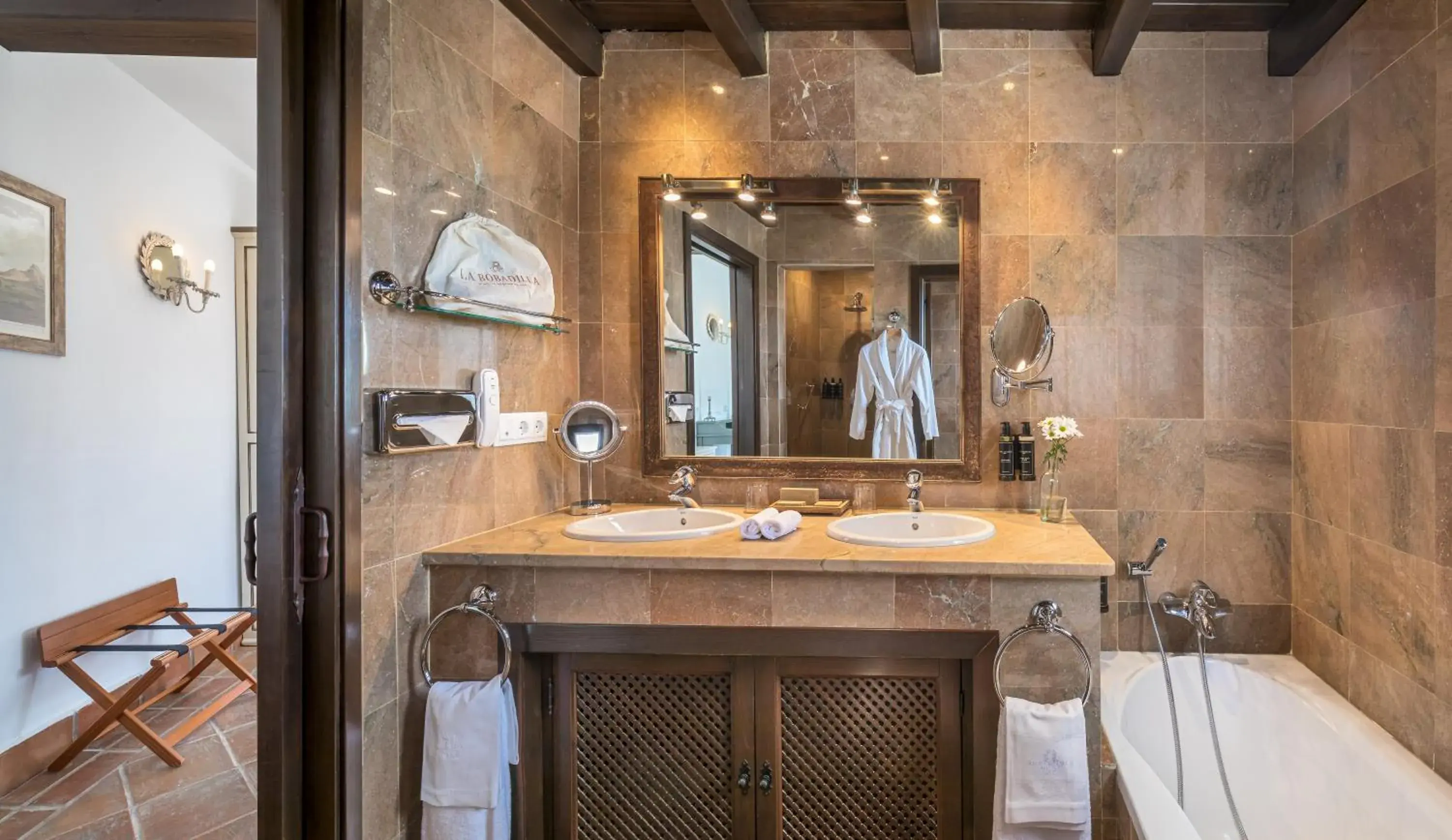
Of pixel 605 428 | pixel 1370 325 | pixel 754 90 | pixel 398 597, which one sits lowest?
pixel 398 597

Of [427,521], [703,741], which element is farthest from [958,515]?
[427,521]

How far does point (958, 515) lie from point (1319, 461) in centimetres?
111

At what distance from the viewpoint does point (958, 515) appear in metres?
2.22

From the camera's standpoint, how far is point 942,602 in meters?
1.69

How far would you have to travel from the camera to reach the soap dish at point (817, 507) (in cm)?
233

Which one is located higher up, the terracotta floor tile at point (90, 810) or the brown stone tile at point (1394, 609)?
the brown stone tile at point (1394, 609)

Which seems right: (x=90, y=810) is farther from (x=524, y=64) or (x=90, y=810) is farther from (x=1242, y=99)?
(x=1242, y=99)

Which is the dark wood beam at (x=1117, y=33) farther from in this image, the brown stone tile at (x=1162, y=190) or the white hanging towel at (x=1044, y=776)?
the white hanging towel at (x=1044, y=776)

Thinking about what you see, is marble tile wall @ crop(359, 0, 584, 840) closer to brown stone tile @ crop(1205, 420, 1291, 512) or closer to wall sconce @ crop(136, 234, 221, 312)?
wall sconce @ crop(136, 234, 221, 312)

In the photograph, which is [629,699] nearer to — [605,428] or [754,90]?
[605,428]

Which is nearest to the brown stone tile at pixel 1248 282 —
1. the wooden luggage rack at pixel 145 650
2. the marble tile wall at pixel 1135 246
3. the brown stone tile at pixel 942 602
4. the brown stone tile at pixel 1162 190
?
the marble tile wall at pixel 1135 246

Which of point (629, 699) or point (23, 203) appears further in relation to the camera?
point (629, 699)

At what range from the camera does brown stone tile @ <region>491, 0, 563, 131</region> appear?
204 cm

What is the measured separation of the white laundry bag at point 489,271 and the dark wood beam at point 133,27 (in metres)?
0.55
